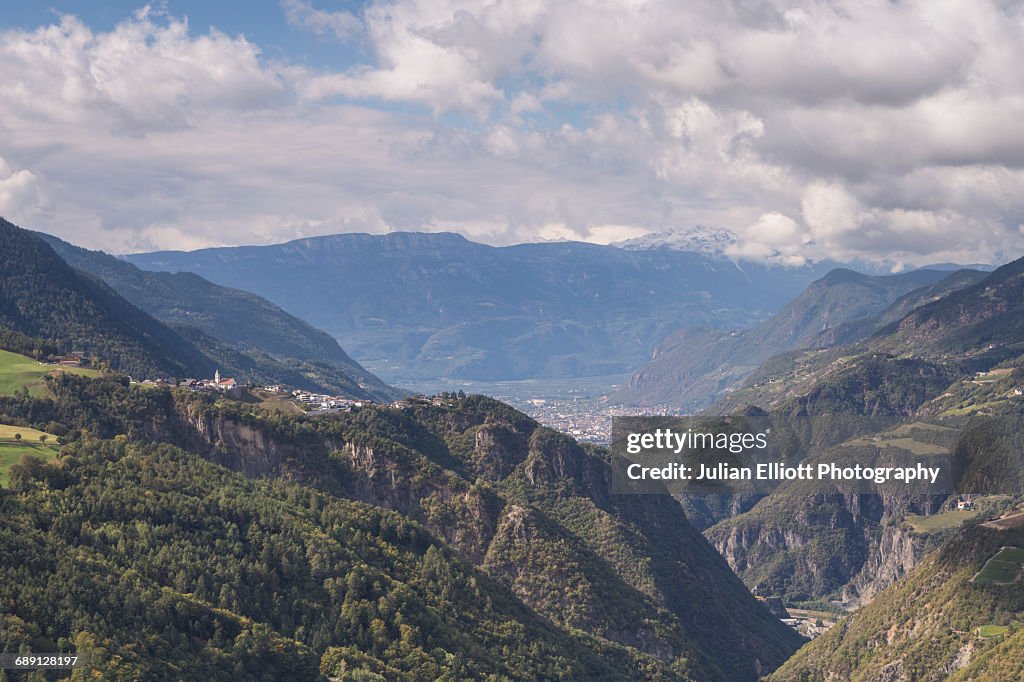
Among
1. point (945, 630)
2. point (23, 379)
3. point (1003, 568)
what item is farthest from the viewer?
point (23, 379)

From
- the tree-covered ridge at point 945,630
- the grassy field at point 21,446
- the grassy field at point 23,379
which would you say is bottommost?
the tree-covered ridge at point 945,630

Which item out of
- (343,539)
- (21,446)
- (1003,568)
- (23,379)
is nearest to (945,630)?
(1003,568)

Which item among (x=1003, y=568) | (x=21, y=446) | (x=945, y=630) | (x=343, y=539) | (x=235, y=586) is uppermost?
(x=21, y=446)

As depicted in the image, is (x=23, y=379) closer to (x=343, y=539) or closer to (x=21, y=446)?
(x=21, y=446)

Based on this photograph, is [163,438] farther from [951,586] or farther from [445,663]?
[951,586]

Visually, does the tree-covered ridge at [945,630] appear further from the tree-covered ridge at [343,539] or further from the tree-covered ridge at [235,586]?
the tree-covered ridge at [235,586]

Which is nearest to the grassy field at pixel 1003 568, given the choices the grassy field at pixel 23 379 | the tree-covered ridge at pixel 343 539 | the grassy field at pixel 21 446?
the tree-covered ridge at pixel 343 539
